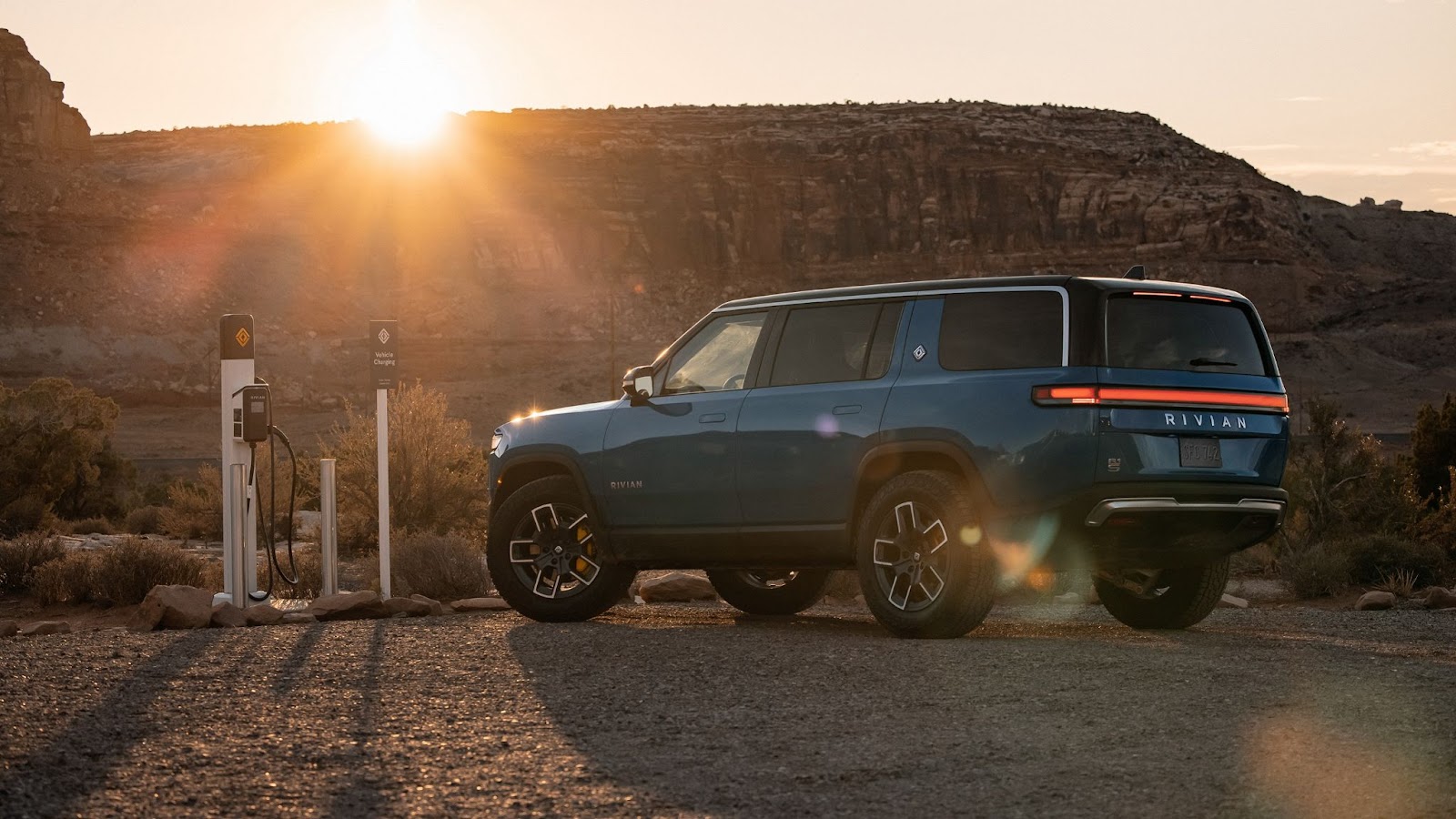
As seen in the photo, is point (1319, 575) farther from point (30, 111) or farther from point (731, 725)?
point (30, 111)

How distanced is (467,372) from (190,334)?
1318 cm

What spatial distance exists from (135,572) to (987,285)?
30.7ft

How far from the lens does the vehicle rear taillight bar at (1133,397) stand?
30.8 ft

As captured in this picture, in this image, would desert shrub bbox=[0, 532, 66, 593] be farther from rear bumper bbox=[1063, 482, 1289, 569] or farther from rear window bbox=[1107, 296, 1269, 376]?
rear window bbox=[1107, 296, 1269, 376]

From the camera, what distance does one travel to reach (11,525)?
28.3 metres

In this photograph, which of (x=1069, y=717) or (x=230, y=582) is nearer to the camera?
(x=1069, y=717)

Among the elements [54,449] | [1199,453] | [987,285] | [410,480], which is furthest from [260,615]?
[54,449]

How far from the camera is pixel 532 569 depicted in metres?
12.3

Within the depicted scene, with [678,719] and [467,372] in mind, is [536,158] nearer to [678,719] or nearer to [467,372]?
[467,372]

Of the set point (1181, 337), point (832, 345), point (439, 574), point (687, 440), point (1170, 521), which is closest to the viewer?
point (1170, 521)

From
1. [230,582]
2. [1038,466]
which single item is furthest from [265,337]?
[1038,466]

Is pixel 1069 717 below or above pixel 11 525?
above

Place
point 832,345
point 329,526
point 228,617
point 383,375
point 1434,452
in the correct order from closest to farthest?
point 832,345
point 228,617
point 329,526
point 383,375
point 1434,452

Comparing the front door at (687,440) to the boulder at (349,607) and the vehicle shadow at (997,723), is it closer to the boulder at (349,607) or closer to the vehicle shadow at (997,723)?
the vehicle shadow at (997,723)
